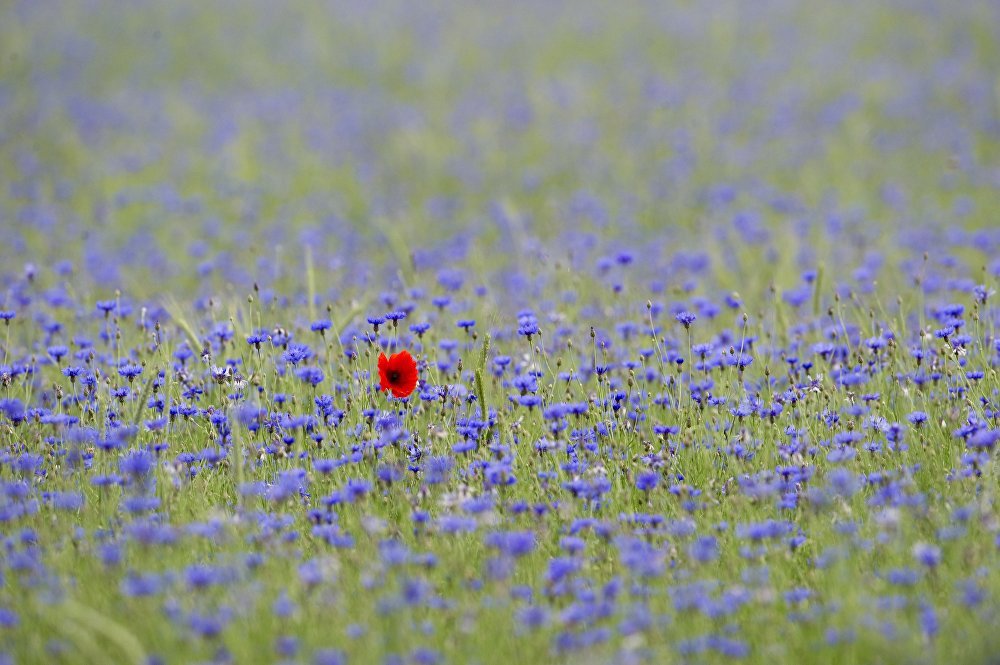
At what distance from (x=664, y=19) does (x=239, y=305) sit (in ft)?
45.8

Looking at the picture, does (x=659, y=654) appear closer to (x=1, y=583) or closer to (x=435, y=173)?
(x=1, y=583)

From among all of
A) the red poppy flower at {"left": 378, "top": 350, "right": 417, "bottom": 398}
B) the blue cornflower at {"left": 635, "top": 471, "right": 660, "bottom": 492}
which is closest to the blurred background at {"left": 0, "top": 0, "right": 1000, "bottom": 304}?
the red poppy flower at {"left": 378, "top": 350, "right": 417, "bottom": 398}

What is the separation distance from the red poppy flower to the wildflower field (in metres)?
0.01

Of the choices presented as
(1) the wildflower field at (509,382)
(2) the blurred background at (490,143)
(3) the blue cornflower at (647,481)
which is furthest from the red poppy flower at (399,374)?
(2) the blurred background at (490,143)

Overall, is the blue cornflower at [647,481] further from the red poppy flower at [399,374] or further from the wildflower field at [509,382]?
the red poppy flower at [399,374]

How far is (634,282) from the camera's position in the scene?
725cm

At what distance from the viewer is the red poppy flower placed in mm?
4020

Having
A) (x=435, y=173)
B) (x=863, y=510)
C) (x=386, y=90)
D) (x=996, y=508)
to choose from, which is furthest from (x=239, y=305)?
(x=386, y=90)

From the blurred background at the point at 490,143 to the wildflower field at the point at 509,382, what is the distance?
0.08 m

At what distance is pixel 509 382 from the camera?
168 inches

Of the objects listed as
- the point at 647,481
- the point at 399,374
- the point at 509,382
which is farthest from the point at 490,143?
the point at 647,481

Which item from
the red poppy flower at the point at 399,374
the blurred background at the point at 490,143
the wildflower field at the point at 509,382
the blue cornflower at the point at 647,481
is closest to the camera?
the wildflower field at the point at 509,382

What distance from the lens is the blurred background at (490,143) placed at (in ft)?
26.7

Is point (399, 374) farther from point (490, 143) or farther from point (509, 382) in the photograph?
point (490, 143)
